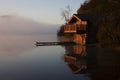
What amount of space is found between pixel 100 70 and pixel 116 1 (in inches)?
227

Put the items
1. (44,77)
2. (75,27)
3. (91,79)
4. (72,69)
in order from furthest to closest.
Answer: (75,27), (72,69), (44,77), (91,79)

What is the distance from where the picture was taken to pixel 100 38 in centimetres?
4012

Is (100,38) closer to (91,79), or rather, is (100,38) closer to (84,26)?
(84,26)

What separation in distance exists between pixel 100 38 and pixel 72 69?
19.2 metres

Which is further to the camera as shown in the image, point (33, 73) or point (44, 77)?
point (33, 73)

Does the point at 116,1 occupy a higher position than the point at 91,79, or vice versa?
the point at 116,1

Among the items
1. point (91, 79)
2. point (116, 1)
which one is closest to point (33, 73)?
point (91, 79)

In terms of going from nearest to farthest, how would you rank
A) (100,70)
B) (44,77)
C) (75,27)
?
(44,77) < (100,70) < (75,27)

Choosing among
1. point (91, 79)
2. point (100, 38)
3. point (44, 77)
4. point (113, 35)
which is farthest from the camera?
point (100, 38)

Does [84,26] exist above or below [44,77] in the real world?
above

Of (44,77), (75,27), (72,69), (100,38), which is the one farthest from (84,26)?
(44,77)

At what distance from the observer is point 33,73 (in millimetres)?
20406

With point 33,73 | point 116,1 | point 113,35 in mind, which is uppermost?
point 116,1

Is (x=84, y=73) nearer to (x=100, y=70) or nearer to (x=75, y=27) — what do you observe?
(x=100, y=70)
